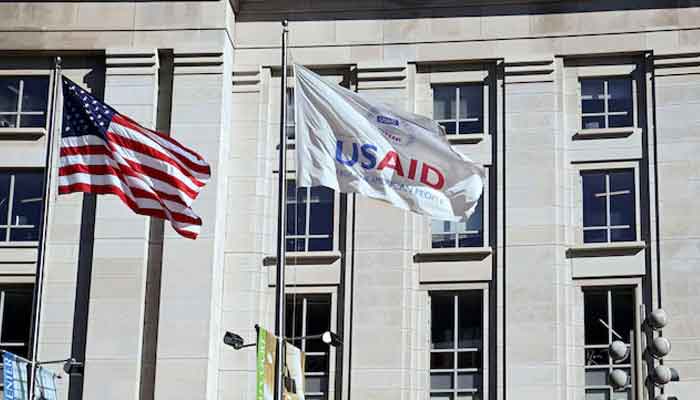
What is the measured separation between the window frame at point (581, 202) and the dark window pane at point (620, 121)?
108cm

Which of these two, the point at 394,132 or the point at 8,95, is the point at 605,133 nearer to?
the point at 394,132

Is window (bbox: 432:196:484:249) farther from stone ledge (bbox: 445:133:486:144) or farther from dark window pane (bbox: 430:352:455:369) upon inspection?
dark window pane (bbox: 430:352:455:369)

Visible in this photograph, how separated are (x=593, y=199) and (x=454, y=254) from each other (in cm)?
388

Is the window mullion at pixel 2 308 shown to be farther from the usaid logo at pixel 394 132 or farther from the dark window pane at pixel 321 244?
the usaid logo at pixel 394 132

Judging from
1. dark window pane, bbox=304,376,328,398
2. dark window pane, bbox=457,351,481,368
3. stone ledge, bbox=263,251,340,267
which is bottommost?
dark window pane, bbox=304,376,328,398

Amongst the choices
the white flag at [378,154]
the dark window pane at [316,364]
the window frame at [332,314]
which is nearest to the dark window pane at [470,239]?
the window frame at [332,314]

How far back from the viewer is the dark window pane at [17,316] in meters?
35.0

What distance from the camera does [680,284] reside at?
34.2 m

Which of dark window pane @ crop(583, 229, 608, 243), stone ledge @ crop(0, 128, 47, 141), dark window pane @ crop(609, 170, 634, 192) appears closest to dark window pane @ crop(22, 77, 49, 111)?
stone ledge @ crop(0, 128, 47, 141)

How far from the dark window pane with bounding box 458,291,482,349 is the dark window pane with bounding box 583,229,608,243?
10.2ft

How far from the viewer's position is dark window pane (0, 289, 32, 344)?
35.0 meters

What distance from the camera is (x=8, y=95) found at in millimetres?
36938

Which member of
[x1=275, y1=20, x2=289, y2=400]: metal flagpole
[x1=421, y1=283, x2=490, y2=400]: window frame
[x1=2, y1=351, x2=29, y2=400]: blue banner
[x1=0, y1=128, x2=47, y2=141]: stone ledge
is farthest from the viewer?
[x1=0, y1=128, x2=47, y2=141]: stone ledge

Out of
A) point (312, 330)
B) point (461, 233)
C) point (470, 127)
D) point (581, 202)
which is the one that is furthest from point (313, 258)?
point (581, 202)
